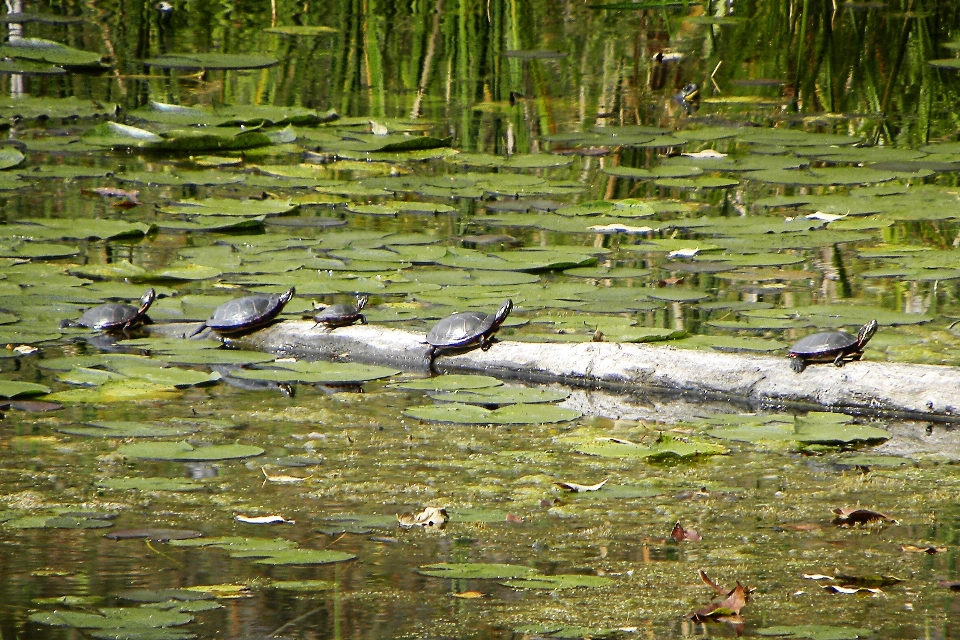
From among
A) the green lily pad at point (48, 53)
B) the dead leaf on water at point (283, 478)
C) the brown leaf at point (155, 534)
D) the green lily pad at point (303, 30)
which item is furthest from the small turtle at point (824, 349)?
the green lily pad at point (303, 30)

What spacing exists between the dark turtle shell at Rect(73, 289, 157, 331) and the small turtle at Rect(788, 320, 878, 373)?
2125 millimetres

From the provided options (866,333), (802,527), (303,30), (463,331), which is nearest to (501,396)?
(463,331)

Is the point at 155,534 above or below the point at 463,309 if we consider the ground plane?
below

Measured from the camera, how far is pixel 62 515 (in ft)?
10.5

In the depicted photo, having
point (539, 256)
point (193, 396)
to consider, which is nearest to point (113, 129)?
point (539, 256)

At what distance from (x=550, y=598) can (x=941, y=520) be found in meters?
0.98

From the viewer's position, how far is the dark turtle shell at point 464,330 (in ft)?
14.6

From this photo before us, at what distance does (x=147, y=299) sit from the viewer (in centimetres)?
490

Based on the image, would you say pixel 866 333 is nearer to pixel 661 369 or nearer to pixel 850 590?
pixel 661 369

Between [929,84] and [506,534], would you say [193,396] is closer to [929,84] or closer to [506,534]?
[506,534]

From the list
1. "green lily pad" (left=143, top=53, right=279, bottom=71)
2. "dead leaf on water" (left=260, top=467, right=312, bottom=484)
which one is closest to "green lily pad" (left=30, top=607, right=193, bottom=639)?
"dead leaf on water" (left=260, top=467, right=312, bottom=484)

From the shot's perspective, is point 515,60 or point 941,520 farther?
point 515,60

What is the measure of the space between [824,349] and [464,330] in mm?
1069

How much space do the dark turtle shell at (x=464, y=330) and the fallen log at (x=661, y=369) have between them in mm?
60
